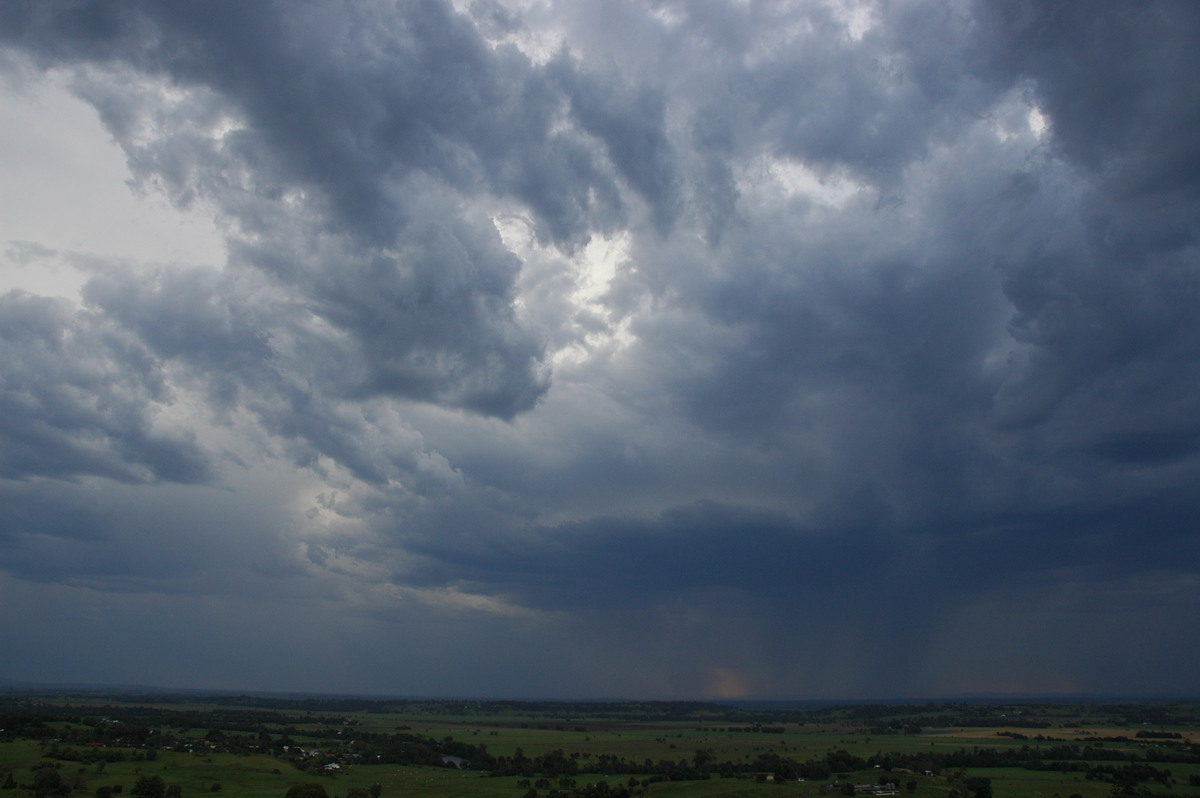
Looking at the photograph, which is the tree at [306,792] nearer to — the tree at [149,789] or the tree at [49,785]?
the tree at [149,789]

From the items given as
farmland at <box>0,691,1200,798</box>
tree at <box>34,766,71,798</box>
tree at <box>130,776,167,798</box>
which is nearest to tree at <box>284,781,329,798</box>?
farmland at <box>0,691,1200,798</box>

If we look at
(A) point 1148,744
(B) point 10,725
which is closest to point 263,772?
(B) point 10,725

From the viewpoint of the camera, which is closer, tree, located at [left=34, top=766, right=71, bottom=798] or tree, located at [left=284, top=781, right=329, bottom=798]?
tree, located at [left=34, top=766, right=71, bottom=798]

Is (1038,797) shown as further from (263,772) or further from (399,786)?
(263,772)

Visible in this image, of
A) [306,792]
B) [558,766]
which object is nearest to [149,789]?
[306,792]

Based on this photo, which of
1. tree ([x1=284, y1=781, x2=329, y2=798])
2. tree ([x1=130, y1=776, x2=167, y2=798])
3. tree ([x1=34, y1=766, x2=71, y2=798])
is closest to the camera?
tree ([x1=34, y1=766, x2=71, y2=798])

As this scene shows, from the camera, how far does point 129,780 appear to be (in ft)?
332

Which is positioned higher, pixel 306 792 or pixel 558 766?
pixel 306 792

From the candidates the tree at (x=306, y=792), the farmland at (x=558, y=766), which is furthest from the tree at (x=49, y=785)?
the tree at (x=306, y=792)

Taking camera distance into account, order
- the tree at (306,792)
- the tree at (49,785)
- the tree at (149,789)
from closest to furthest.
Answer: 1. the tree at (49,785)
2. the tree at (306,792)
3. the tree at (149,789)

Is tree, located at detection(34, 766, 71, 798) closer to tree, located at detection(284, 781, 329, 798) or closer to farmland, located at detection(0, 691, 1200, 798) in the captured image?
farmland, located at detection(0, 691, 1200, 798)

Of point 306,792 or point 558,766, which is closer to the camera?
point 306,792

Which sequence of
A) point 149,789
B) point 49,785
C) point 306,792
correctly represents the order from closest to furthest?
point 49,785
point 306,792
point 149,789

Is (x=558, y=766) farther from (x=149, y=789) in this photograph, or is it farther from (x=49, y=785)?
(x=49, y=785)
